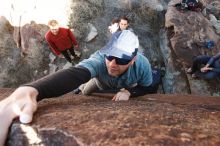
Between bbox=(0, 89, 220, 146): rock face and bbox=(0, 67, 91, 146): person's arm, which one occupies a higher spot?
bbox=(0, 67, 91, 146): person's arm

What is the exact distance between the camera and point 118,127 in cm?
187

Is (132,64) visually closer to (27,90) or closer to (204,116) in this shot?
(204,116)

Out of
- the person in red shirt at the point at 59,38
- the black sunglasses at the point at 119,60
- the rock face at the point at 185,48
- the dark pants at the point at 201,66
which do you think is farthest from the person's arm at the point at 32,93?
the rock face at the point at 185,48

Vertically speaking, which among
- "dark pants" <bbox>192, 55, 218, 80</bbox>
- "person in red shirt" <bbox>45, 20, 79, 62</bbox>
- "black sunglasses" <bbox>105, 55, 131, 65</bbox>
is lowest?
"dark pants" <bbox>192, 55, 218, 80</bbox>

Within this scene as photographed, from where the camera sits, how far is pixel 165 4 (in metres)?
9.02

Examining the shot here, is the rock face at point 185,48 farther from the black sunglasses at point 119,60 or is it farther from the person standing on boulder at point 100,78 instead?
the black sunglasses at point 119,60

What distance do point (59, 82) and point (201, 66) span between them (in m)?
5.06

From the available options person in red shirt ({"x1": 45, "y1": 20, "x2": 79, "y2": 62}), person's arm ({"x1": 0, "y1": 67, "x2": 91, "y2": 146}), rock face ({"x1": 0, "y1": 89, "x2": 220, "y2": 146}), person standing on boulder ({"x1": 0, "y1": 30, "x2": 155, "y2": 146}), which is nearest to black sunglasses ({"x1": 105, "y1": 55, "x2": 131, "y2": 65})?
person standing on boulder ({"x1": 0, "y1": 30, "x2": 155, "y2": 146})

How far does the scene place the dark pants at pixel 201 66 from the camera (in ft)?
21.7

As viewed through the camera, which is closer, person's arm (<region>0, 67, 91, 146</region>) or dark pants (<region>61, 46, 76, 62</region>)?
person's arm (<region>0, 67, 91, 146</region>)

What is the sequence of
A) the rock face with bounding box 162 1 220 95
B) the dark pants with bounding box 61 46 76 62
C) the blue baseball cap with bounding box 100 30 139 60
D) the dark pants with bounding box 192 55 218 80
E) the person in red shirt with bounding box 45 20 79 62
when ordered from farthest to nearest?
1. the dark pants with bounding box 61 46 76 62
2. the rock face with bounding box 162 1 220 95
3. the dark pants with bounding box 192 55 218 80
4. the person in red shirt with bounding box 45 20 79 62
5. the blue baseball cap with bounding box 100 30 139 60

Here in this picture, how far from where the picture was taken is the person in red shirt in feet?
20.3

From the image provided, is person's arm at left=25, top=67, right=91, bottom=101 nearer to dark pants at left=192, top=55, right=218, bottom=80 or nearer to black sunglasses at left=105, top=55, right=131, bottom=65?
black sunglasses at left=105, top=55, right=131, bottom=65

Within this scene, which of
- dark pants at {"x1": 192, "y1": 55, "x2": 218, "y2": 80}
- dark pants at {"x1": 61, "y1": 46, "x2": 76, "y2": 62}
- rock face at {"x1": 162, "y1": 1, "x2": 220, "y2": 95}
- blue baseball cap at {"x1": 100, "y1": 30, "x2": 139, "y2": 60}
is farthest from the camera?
dark pants at {"x1": 61, "y1": 46, "x2": 76, "y2": 62}
